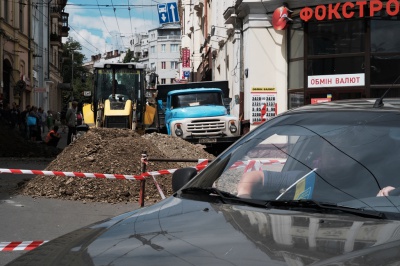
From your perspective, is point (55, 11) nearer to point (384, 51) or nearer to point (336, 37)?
point (336, 37)

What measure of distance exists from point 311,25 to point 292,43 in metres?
1.13

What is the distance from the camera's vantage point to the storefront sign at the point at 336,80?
2214 centimetres

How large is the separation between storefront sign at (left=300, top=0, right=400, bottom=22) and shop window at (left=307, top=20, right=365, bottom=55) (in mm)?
502

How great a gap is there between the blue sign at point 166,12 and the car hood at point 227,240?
2184 inches

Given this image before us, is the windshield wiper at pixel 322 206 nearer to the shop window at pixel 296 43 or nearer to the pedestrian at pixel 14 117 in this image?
the shop window at pixel 296 43

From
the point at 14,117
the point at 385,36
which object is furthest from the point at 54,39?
the point at 385,36

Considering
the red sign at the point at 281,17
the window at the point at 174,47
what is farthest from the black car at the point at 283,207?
the window at the point at 174,47

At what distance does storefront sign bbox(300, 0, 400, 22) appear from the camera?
2125cm

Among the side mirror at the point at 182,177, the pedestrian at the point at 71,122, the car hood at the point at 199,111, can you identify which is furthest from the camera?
the pedestrian at the point at 71,122

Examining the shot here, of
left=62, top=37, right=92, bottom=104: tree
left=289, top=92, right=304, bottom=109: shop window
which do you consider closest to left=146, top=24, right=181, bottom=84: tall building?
left=62, top=37, right=92, bottom=104: tree

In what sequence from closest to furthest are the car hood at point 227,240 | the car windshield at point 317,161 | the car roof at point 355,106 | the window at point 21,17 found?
the car hood at point 227,240, the car windshield at point 317,161, the car roof at point 355,106, the window at point 21,17

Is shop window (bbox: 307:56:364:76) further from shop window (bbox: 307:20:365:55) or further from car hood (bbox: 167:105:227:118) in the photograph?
car hood (bbox: 167:105:227:118)

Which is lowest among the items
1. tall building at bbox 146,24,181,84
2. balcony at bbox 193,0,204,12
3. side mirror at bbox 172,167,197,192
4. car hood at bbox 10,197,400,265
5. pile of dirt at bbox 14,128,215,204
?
pile of dirt at bbox 14,128,215,204

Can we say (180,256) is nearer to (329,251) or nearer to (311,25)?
(329,251)
